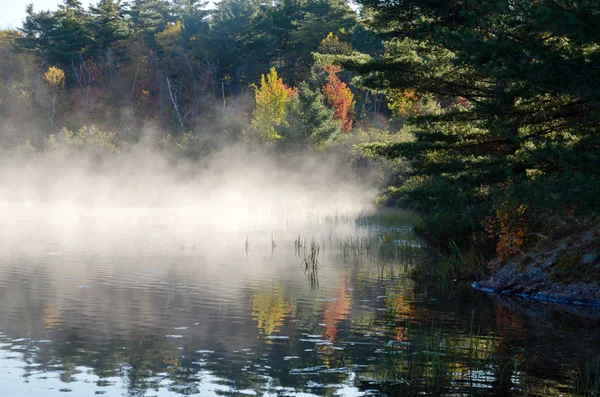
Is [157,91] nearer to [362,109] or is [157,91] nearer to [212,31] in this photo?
[212,31]

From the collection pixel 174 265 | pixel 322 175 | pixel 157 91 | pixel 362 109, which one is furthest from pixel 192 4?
pixel 174 265

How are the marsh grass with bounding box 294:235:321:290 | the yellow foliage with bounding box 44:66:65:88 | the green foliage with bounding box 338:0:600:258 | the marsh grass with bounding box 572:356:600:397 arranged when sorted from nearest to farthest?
1. the marsh grass with bounding box 572:356:600:397
2. the green foliage with bounding box 338:0:600:258
3. the marsh grass with bounding box 294:235:321:290
4. the yellow foliage with bounding box 44:66:65:88

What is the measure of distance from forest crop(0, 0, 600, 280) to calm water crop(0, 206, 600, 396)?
2.48 metres

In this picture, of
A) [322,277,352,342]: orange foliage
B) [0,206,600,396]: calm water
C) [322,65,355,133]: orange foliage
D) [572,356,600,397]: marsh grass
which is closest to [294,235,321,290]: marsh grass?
[0,206,600,396]: calm water

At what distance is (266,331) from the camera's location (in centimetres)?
1185

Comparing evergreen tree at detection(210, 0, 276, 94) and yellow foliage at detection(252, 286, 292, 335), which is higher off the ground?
evergreen tree at detection(210, 0, 276, 94)

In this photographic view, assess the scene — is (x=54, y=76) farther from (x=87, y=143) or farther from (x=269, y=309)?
(x=269, y=309)

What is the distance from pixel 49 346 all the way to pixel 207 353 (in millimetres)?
2020

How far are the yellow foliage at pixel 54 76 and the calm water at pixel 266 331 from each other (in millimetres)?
65263

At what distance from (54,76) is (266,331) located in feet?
256

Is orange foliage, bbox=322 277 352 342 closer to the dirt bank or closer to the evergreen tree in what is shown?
the dirt bank

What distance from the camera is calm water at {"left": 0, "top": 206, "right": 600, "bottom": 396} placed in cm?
885

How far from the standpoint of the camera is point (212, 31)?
291 feet

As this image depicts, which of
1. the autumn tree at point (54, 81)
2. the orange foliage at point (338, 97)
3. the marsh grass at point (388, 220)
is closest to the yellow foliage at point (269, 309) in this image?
the marsh grass at point (388, 220)
